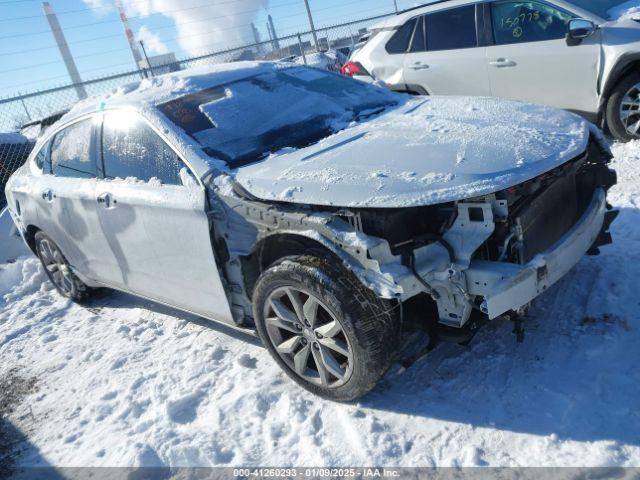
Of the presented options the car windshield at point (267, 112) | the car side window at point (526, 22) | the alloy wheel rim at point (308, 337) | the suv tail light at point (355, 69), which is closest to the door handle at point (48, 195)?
the car windshield at point (267, 112)

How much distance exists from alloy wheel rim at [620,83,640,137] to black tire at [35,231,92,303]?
571cm

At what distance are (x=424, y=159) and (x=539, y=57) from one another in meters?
4.02

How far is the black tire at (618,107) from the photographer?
17.4 feet

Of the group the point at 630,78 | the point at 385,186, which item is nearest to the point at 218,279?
the point at 385,186

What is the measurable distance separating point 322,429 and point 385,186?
1295mm

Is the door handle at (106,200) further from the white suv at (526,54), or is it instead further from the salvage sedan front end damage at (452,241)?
the white suv at (526,54)

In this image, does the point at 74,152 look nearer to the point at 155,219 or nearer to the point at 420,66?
the point at 155,219

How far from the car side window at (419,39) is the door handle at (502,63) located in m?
0.98

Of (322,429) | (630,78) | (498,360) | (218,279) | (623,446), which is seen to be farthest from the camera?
(630,78)

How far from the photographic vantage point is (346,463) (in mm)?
2447

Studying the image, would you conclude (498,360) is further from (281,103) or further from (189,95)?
(189,95)

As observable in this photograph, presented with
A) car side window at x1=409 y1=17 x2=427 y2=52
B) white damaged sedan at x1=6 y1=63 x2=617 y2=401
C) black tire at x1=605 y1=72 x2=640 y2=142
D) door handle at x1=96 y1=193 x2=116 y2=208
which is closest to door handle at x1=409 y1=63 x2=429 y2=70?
car side window at x1=409 y1=17 x2=427 y2=52

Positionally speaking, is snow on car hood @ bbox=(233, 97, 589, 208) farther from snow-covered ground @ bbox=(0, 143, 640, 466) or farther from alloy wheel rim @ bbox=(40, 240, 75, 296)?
alloy wheel rim @ bbox=(40, 240, 75, 296)

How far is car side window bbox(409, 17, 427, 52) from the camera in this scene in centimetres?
663
